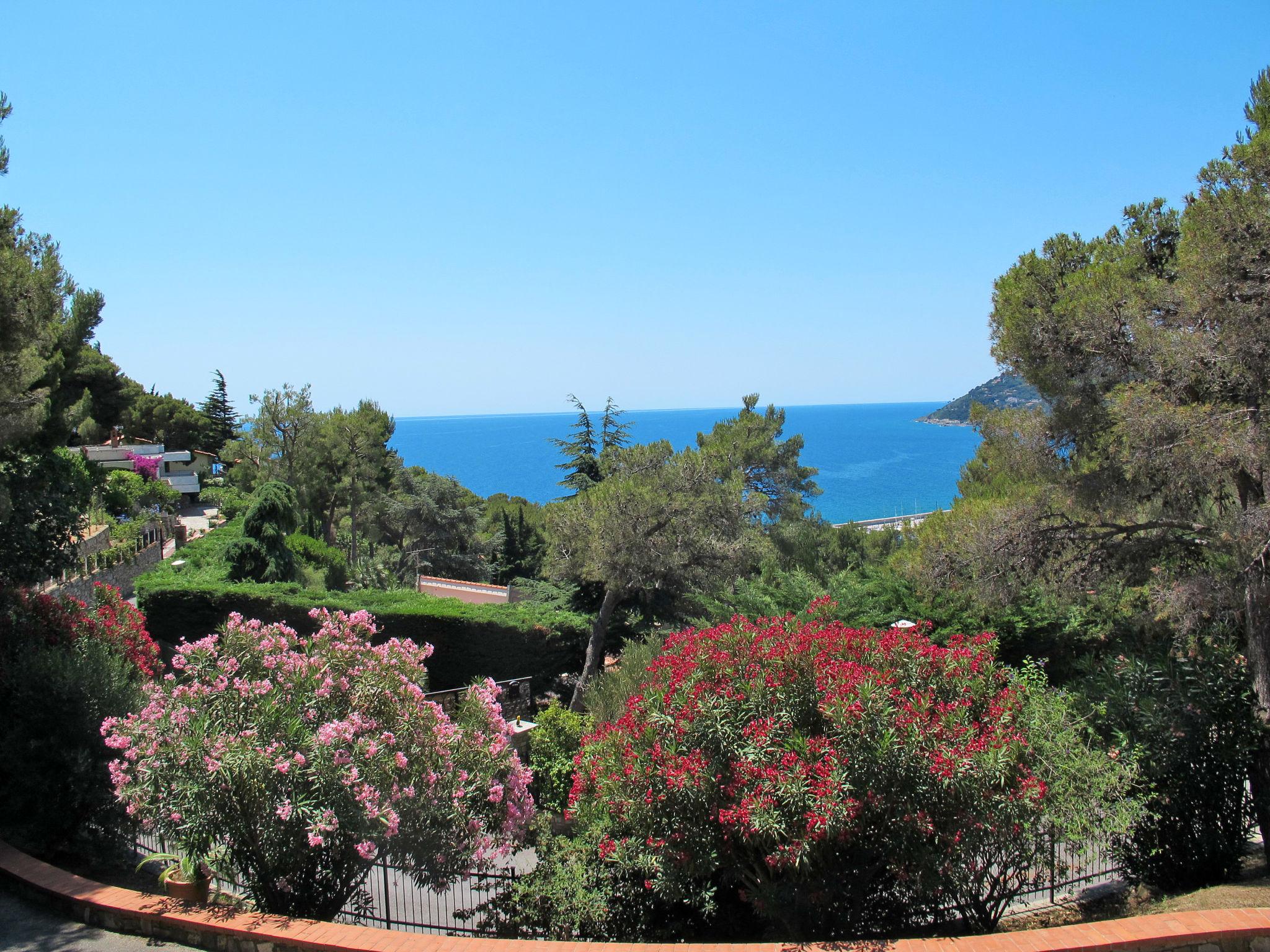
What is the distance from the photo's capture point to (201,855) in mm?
5551

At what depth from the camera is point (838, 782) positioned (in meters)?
5.34

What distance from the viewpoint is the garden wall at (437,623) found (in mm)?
17125

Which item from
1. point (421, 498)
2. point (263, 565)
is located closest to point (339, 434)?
point (421, 498)

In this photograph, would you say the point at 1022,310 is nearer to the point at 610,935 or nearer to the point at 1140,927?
the point at 1140,927

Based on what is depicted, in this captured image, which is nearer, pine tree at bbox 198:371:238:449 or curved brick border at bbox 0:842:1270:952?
curved brick border at bbox 0:842:1270:952

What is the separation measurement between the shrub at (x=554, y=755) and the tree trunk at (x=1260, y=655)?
723cm

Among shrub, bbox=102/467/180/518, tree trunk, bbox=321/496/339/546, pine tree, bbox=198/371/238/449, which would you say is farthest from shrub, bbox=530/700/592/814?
pine tree, bbox=198/371/238/449

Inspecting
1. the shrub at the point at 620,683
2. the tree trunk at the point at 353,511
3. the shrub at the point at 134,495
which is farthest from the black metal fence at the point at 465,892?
the tree trunk at the point at 353,511

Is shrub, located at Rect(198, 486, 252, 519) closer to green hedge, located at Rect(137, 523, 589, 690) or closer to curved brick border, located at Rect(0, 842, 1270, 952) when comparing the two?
green hedge, located at Rect(137, 523, 589, 690)

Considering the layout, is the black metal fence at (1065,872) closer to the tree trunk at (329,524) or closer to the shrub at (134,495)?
the shrub at (134,495)

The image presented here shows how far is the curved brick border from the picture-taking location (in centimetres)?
482

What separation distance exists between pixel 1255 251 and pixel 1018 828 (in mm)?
5936

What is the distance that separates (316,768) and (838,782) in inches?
137

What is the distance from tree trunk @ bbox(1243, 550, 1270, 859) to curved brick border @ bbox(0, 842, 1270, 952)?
2985 mm
